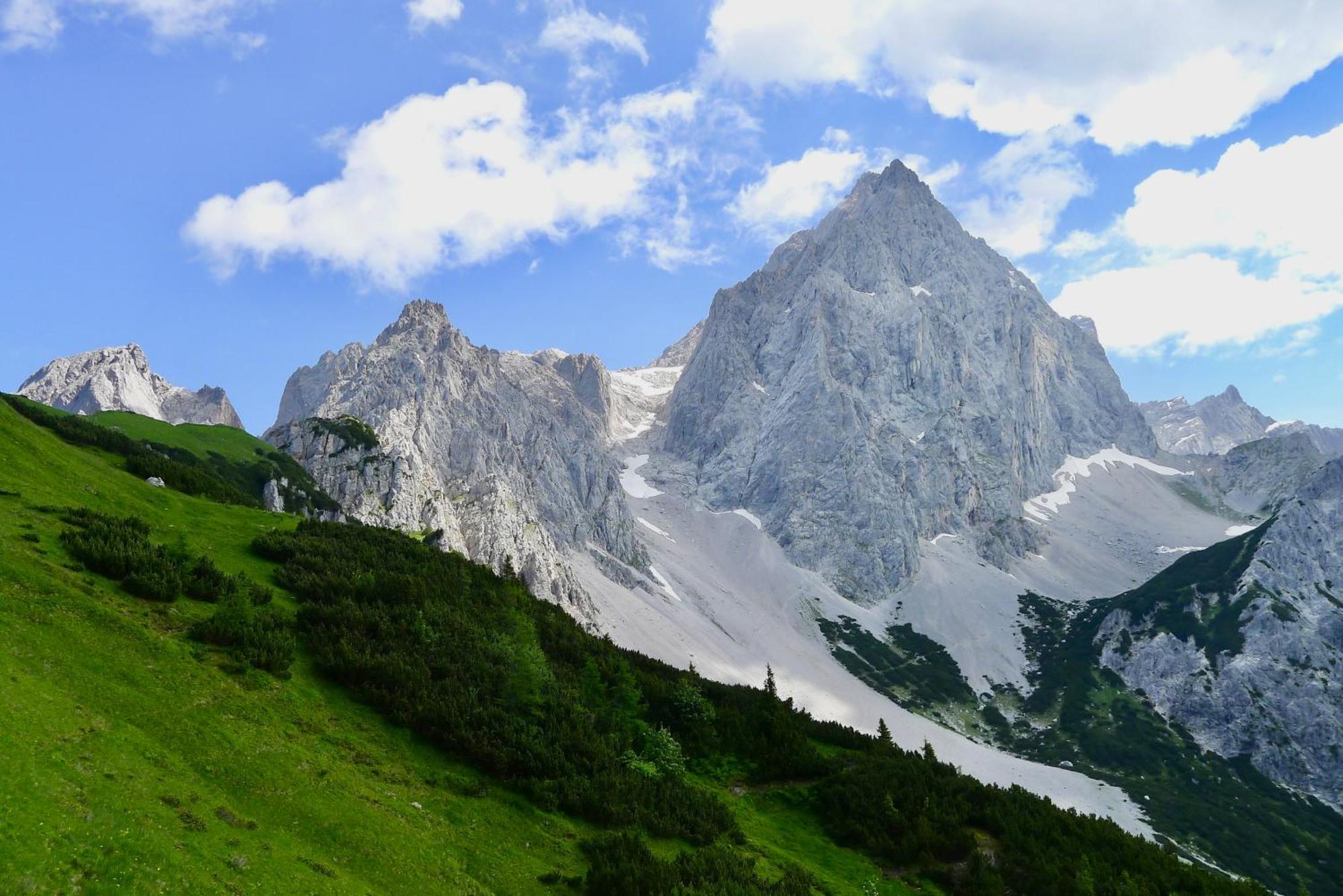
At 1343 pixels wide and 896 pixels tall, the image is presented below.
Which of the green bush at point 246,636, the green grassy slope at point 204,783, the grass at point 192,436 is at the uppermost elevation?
the grass at point 192,436

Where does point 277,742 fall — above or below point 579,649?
below

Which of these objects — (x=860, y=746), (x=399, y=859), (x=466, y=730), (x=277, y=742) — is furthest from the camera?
(x=860, y=746)

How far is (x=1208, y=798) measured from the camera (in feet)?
579

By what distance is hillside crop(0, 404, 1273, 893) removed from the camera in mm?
18766

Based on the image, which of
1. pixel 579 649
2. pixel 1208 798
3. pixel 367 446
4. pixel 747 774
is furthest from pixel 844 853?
pixel 1208 798

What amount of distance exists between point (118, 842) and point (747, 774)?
2936cm

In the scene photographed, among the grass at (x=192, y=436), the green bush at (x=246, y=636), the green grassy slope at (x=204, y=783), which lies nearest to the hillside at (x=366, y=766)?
the green grassy slope at (x=204, y=783)

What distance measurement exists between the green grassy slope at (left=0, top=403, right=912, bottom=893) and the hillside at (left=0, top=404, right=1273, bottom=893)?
0.26ft

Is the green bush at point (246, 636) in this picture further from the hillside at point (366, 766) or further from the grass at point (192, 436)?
the grass at point (192, 436)

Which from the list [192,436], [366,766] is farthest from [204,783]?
[192,436]

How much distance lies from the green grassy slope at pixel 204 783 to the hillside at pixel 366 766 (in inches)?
3.2

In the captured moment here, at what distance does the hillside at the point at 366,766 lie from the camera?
18.8 m

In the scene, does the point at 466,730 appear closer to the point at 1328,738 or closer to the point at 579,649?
the point at 579,649

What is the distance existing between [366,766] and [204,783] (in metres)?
5.98
